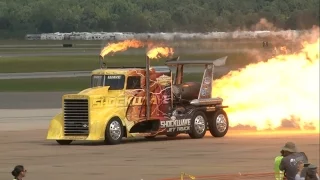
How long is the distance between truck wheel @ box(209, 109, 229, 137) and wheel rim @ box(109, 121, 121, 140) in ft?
13.7

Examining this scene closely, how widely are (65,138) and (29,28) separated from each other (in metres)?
105

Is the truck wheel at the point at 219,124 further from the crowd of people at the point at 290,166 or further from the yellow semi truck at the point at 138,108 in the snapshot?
the crowd of people at the point at 290,166

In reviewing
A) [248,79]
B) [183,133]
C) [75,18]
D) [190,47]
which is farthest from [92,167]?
[75,18]

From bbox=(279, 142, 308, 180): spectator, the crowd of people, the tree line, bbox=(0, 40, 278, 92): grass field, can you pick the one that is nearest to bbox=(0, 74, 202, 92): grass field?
bbox=(0, 40, 278, 92): grass field

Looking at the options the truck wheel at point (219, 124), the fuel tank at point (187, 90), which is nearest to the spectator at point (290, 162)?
the truck wheel at point (219, 124)

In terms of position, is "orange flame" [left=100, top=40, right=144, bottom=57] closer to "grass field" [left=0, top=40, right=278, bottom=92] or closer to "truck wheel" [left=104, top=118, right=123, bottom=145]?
"grass field" [left=0, top=40, right=278, bottom=92]

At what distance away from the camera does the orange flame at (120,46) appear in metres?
38.6

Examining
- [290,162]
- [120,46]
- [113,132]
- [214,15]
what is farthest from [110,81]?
[290,162]

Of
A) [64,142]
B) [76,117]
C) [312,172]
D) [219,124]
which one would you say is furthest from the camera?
[219,124]

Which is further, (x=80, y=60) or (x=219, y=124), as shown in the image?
(x=80, y=60)

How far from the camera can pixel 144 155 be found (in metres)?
31.2

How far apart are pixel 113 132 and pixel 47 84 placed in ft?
131

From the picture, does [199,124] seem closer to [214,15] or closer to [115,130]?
[115,130]

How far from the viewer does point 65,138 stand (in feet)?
115
